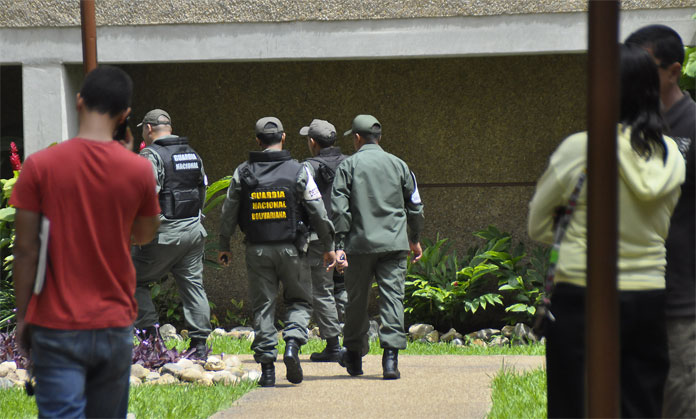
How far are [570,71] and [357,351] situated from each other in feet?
16.3

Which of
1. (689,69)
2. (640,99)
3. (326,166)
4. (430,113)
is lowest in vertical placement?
(326,166)

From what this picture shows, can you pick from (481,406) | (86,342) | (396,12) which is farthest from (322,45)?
(86,342)

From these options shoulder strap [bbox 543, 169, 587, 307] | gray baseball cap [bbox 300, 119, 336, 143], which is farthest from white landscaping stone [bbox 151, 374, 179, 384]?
shoulder strap [bbox 543, 169, 587, 307]

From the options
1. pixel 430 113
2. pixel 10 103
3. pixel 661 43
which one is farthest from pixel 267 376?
pixel 10 103

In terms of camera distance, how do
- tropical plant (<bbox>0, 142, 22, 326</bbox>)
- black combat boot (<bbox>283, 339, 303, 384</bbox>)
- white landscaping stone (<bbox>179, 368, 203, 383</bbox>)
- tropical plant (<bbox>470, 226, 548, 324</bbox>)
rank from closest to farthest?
black combat boot (<bbox>283, 339, 303, 384</bbox>), white landscaping stone (<bbox>179, 368, 203, 383</bbox>), tropical plant (<bbox>0, 142, 22, 326</bbox>), tropical plant (<bbox>470, 226, 548, 324</bbox>)

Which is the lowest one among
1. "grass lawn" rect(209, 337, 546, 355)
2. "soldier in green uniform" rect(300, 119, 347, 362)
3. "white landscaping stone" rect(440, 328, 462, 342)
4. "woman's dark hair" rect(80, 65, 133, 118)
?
"white landscaping stone" rect(440, 328, 462, 342)

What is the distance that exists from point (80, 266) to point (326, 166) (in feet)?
16.7

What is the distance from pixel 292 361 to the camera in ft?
22.1

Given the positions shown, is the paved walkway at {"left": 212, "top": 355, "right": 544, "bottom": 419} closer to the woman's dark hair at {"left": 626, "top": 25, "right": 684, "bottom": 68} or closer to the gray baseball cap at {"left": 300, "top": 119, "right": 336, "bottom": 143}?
the gray baseball cap at {"left": 300, "top": 119, "right": 336, "bottom": 143}

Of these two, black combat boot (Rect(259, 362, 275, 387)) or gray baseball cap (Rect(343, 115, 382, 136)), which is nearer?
black combat boot (Rect(259, 362, 275, 387))

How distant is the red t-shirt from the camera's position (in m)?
3.24

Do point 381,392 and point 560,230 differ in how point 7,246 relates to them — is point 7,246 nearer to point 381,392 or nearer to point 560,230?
point 381,392

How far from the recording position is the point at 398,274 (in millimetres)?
7270

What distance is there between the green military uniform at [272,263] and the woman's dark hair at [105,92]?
132 inches
